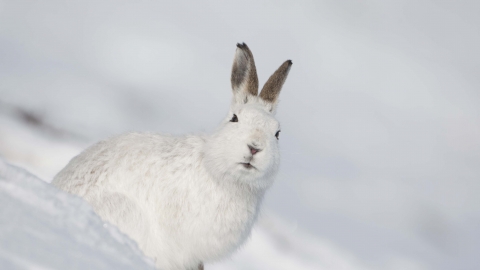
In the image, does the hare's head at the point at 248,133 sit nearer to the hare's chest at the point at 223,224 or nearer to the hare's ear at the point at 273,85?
the hare's ear at the point at 273,85

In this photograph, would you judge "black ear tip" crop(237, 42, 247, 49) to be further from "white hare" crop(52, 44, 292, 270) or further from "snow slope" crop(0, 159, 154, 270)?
"snow slope" crop(0, 159, 154, 270)

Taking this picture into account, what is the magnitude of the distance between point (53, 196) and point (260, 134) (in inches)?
80.4

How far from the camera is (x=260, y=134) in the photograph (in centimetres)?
401

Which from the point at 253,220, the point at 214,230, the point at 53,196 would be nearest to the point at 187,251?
the point at 214,230

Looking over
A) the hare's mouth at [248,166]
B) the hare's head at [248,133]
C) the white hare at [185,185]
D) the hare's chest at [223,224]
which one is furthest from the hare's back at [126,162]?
the hare's mouth at [248,166]

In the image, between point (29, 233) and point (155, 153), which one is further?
point (155, 153)

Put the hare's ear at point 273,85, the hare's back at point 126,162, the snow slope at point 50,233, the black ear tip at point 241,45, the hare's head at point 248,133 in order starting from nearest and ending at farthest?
the snow slope at point 50,233 < the hare's head at point 248,133 < the hare's back at point 126,162 < the black ear tip at point 241,45 < the hare's ear at point 273,85

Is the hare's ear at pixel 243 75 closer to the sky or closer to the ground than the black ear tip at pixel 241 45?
closer to the ground

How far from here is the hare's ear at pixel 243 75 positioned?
178 inches

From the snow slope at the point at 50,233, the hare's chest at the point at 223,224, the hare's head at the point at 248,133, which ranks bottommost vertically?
the snow slope at the point at 50,233

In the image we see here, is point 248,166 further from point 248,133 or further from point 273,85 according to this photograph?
point 273,85

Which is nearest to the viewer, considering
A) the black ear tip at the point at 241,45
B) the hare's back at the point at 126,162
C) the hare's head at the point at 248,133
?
the hare's head at the point at 248,133

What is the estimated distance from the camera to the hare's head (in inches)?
155

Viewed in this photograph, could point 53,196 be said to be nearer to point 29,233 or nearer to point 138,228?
point 29,233
